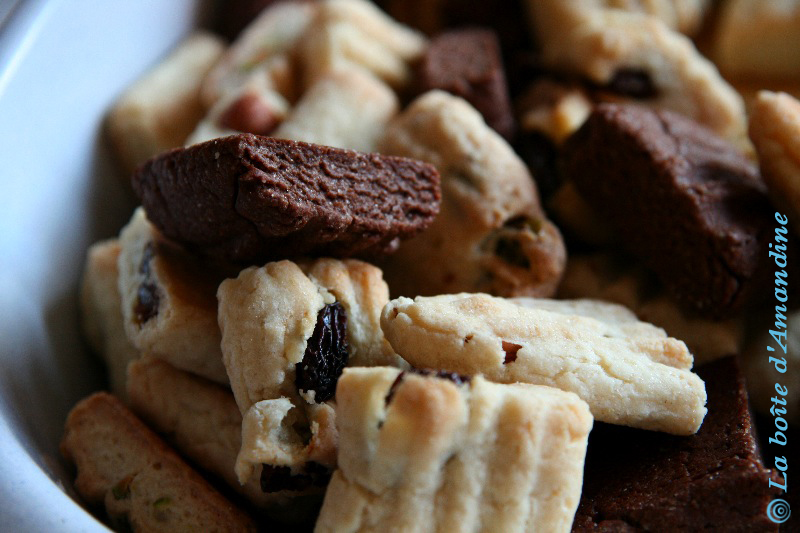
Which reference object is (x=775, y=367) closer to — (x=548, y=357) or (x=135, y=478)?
(x=548, y=357)

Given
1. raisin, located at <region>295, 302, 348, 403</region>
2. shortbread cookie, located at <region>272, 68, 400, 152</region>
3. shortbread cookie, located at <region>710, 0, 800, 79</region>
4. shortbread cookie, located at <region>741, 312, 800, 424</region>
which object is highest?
shortbread cookie, located at <region>272, 68, 400, 152</region>

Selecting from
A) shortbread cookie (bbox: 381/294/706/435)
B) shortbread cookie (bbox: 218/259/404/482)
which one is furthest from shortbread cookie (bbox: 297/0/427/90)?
shortbread cookie (bbox: 381/294/706/435)

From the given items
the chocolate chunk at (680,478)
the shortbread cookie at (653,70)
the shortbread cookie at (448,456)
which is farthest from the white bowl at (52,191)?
the shortbread cookie at (653,70)

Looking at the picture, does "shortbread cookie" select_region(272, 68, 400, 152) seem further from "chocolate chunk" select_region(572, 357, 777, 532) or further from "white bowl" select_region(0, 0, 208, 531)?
"chocolate chunk" select_region(572, 357, 777, 532)

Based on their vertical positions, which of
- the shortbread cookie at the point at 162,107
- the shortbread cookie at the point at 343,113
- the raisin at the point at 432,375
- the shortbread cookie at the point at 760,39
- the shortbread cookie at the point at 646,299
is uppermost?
the shortbread cookie at the point at 162,107

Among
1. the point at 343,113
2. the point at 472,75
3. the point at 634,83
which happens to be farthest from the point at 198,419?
the point at 634,83

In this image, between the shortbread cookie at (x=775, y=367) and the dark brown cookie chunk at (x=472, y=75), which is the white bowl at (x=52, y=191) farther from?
the shortbread cookie at (x=775, y=367)

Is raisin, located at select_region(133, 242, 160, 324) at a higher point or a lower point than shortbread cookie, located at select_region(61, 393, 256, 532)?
higher
